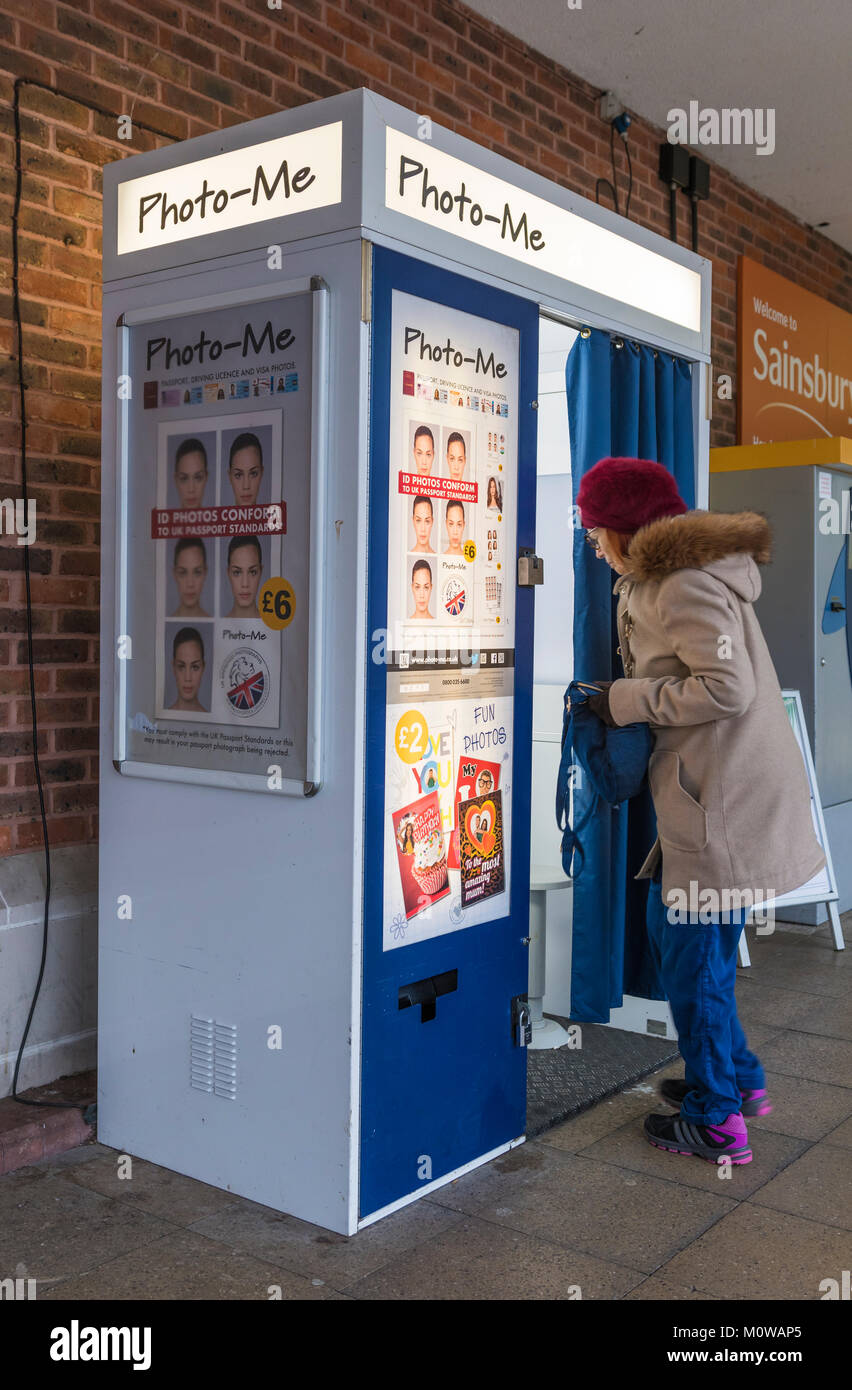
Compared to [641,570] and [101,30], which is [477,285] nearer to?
[641,570]

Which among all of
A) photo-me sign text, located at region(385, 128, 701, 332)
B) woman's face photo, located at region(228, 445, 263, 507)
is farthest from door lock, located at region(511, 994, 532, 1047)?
photo-me sign text, located at region(385, 128, 701, 332)

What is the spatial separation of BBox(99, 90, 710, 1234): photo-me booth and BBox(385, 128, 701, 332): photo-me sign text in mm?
12

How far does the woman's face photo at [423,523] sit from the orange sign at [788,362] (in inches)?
176

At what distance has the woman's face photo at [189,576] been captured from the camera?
2.96 metres

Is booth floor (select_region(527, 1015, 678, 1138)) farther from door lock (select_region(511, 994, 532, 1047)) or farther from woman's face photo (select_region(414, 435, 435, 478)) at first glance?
woman's face photo (select_region(414, 435, 435, 478))

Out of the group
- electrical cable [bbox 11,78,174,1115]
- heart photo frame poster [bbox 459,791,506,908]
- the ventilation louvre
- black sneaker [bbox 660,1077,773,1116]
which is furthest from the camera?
black sneaker [bbox 660,1077,773,1116]

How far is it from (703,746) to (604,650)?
647 millimetres

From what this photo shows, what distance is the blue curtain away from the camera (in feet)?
11.8

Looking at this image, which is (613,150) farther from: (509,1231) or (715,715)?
(509,1231)

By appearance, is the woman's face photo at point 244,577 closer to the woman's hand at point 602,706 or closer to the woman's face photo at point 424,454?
the woman's face photo at point 424,454

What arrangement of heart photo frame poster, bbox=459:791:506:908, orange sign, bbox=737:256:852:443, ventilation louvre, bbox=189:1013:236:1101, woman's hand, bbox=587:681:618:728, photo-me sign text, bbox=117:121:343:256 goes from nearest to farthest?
photo-me sign text, bbox=117:121:343:256 → ventilation louvre, bbox=189:1013:236:1101 → heart photo frame poster, bbox=459:791:506:908 → woman's hand, bbox=587:681:618:728 → orange sign, bbox=737:256:852:443

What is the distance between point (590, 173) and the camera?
5715 mm

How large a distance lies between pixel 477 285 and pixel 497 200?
239mm
